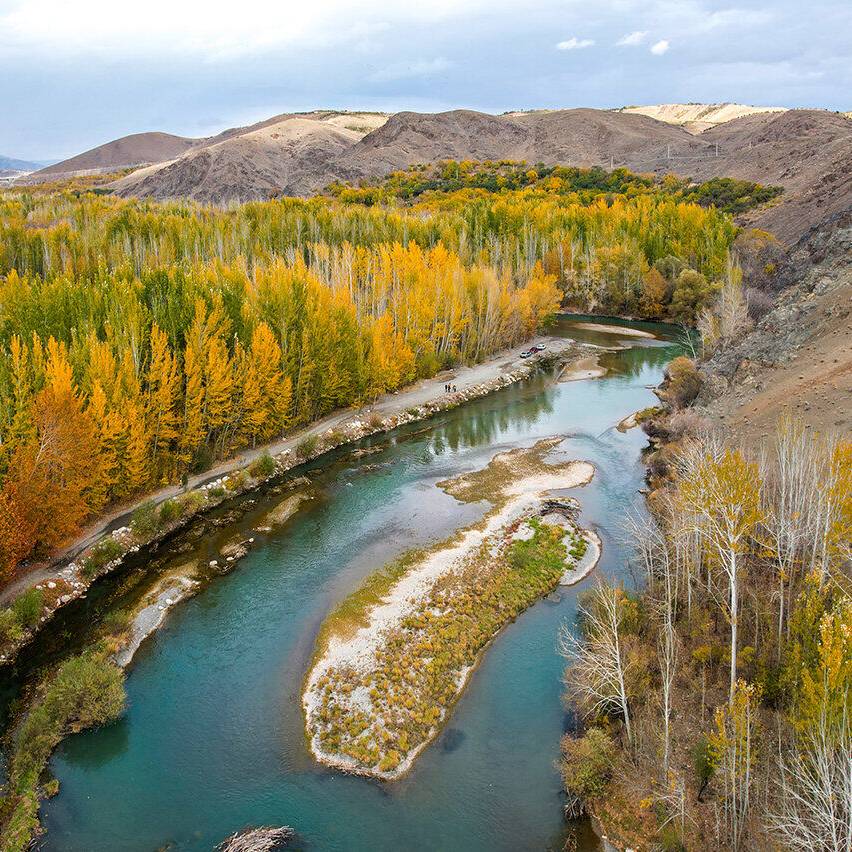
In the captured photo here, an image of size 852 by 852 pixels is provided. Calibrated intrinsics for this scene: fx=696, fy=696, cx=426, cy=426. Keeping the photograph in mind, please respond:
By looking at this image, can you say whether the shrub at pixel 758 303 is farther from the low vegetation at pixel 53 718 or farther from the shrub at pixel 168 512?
the low vegetation at pixel 53 718

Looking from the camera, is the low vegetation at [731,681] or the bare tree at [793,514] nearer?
the low vegetation at [731,681]

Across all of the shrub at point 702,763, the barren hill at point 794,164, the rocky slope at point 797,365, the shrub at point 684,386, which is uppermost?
the barren hill at point 794,164

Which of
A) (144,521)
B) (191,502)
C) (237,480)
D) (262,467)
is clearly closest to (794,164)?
(262,467)

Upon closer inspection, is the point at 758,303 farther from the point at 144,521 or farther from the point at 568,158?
the point at 568,158

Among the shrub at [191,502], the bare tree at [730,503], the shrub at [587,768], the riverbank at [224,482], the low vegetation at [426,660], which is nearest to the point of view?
the bare tree at [730,503]

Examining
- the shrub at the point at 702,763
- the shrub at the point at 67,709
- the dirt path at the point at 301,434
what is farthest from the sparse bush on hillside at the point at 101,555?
the shrub at the point at 702,763

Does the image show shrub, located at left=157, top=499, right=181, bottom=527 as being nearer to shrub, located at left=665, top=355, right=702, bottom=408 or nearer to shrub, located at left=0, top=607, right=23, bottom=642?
shrub, located at left=0, top=607, right=23, bottom=642
